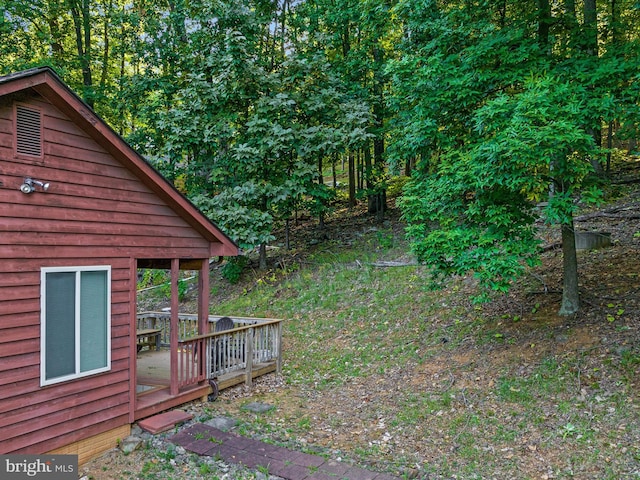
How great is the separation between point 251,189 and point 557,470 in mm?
10493

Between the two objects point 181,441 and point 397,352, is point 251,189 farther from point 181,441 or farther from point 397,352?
point 181,441

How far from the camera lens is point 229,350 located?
7.58 meters

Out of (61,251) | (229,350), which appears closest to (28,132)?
(61,251)

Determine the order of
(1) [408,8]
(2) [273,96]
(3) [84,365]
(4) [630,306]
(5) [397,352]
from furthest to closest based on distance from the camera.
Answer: (2) [273,96], (5) [397,352], (1) [408,8], (4) [630,306], (3) [84,365]

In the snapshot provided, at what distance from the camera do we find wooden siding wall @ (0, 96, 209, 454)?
15.0ft

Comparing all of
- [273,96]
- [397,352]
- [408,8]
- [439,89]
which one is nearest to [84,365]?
[397,352]

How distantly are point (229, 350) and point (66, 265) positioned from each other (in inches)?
132

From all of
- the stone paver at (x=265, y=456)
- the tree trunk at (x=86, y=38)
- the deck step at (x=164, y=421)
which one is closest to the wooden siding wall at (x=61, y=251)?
the deck step at (x=164, y=421)

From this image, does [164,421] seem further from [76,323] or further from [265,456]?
[76,323]

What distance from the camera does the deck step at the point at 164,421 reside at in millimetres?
5816

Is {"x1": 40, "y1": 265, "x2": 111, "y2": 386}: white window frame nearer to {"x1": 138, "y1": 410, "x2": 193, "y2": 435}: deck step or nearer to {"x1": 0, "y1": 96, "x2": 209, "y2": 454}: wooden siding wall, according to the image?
{"x1": 0, "y1": 96, "x2": 209, "y2": 454}: wooden siding wall

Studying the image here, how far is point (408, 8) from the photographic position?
8148 millimetres

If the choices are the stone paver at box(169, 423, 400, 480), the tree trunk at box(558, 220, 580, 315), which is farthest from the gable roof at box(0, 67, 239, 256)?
the tree trunk at box(558, 220, 580, 315)

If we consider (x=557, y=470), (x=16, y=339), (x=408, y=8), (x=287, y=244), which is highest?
(x=408, y=8)
